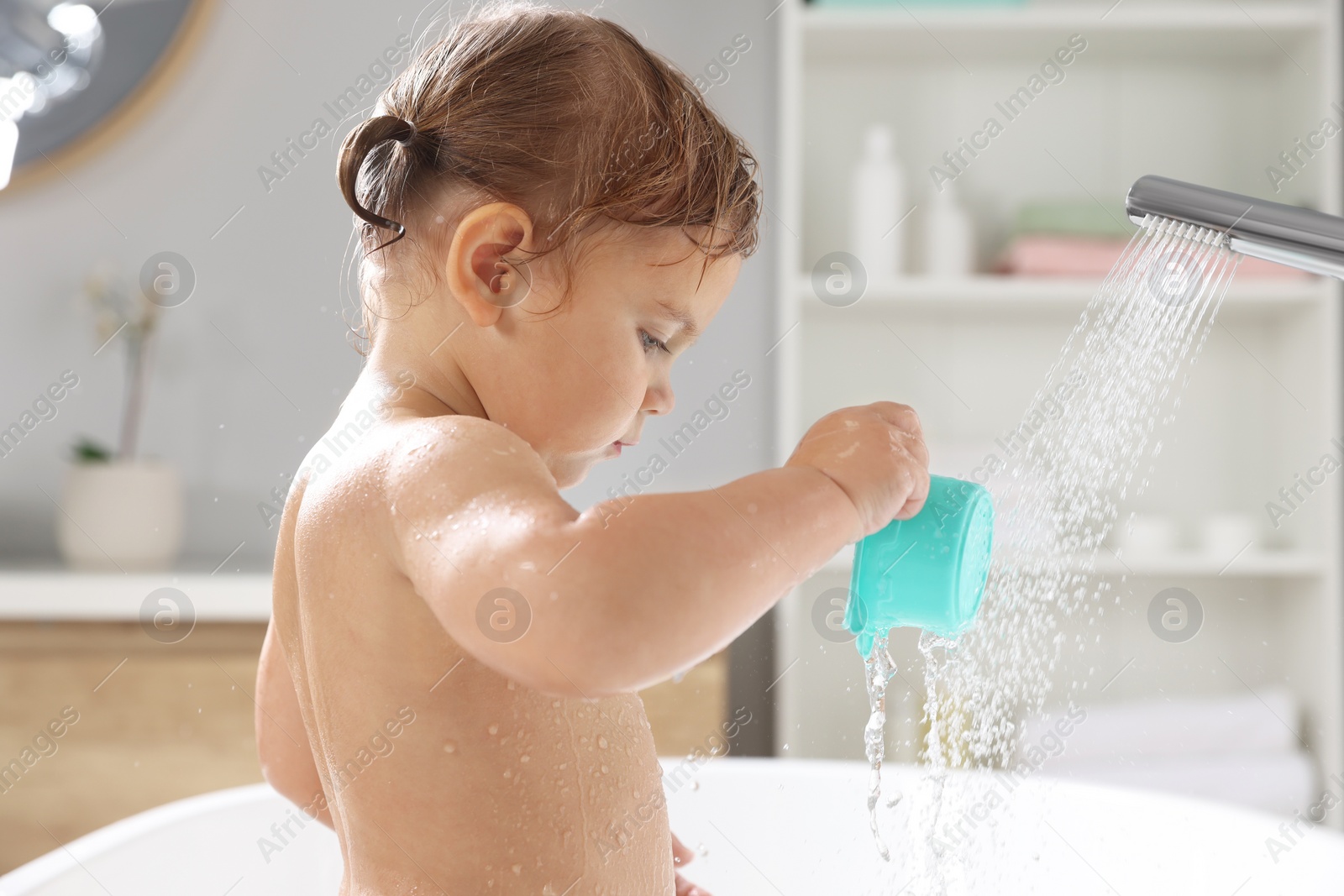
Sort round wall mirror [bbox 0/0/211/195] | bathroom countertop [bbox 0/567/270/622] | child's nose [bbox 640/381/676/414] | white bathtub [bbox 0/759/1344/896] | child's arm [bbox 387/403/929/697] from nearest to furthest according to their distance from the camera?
child's arm [bbox 387/403/929/697] → child's nose [bbox 640/381/676/414] → white bathtub [bbox 0/759/1344/896] → bathroom countertop [bbox 0/567/270/622] → round wall mirror [bbox 0/0/211/195]

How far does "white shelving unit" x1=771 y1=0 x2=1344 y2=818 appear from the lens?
180 centimetres

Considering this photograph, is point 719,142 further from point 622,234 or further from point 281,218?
point 281,218

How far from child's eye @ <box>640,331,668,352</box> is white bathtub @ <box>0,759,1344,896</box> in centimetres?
61

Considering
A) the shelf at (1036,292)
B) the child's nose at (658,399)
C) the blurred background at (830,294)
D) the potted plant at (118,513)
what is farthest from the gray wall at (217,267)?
the child's nose at (658,399)

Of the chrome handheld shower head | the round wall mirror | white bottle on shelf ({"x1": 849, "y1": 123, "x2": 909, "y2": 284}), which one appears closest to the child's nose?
the chrome handheld shower head

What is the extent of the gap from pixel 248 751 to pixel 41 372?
0.92m

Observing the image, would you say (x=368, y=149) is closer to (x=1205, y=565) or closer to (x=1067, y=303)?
(x=1067, y=303)

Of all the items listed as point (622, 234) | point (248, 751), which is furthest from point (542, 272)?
point (248, 751)

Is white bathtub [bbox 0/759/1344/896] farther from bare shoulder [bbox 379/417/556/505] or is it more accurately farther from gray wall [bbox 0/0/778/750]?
gray wall [bbox 0/0/778/750]

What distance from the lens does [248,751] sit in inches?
61.8

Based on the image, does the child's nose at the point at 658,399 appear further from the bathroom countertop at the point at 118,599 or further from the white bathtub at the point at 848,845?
the bathroom countertop at the point at 118,599

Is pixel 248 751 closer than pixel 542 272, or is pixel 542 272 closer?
pixel 542 272

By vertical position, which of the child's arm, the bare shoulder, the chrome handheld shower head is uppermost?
the chrome handheld shower head

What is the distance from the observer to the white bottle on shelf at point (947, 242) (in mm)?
1817
